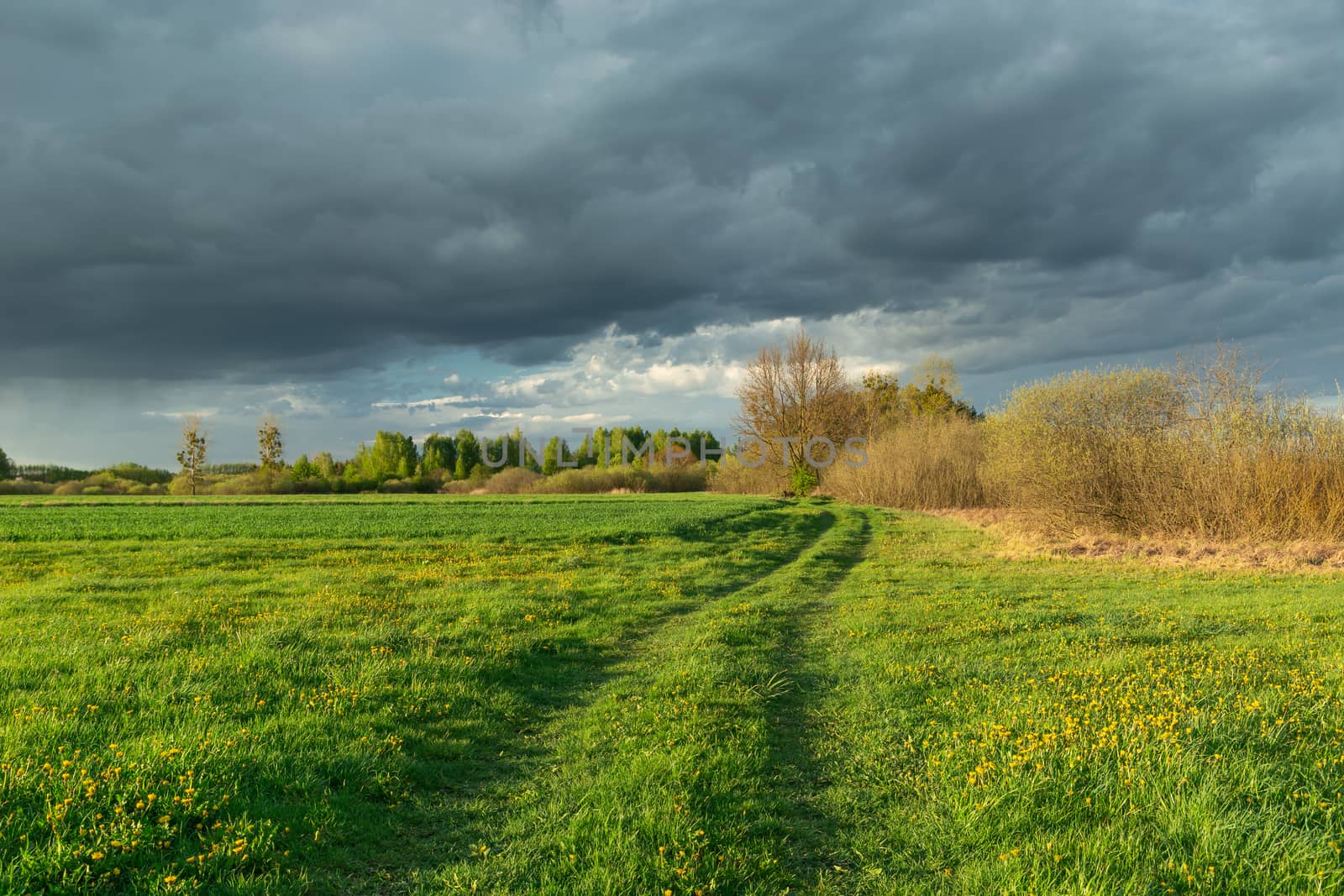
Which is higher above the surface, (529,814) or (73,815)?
(73,815)

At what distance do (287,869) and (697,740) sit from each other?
3.57 metres

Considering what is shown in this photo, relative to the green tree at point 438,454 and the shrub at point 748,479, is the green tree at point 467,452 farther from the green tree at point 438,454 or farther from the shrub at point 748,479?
the shrub at point 748,479

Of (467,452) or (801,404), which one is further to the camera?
(467,452)

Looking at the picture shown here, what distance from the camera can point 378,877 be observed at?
507cm

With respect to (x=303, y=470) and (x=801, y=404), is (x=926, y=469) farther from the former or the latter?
(x=303, y=470)

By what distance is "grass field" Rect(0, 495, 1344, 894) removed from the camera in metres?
4.96

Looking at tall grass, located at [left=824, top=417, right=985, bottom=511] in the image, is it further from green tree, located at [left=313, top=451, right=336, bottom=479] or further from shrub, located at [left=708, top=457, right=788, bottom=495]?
green tree, located at [left=313, top=451, right=336, bottom=479]

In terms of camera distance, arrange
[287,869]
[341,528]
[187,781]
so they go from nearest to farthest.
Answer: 1. [287,869]
2. [187,781]
3. [341,528]

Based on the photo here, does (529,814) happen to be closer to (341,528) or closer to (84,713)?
(84,713)

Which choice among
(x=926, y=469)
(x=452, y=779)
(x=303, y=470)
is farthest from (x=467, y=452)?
(x=452, y=779)

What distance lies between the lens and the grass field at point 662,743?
496 centimetres

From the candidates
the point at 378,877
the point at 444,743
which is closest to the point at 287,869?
the point at 378,877

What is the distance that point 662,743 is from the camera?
7047 mm

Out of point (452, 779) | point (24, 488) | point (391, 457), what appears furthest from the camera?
point (391, 457)
